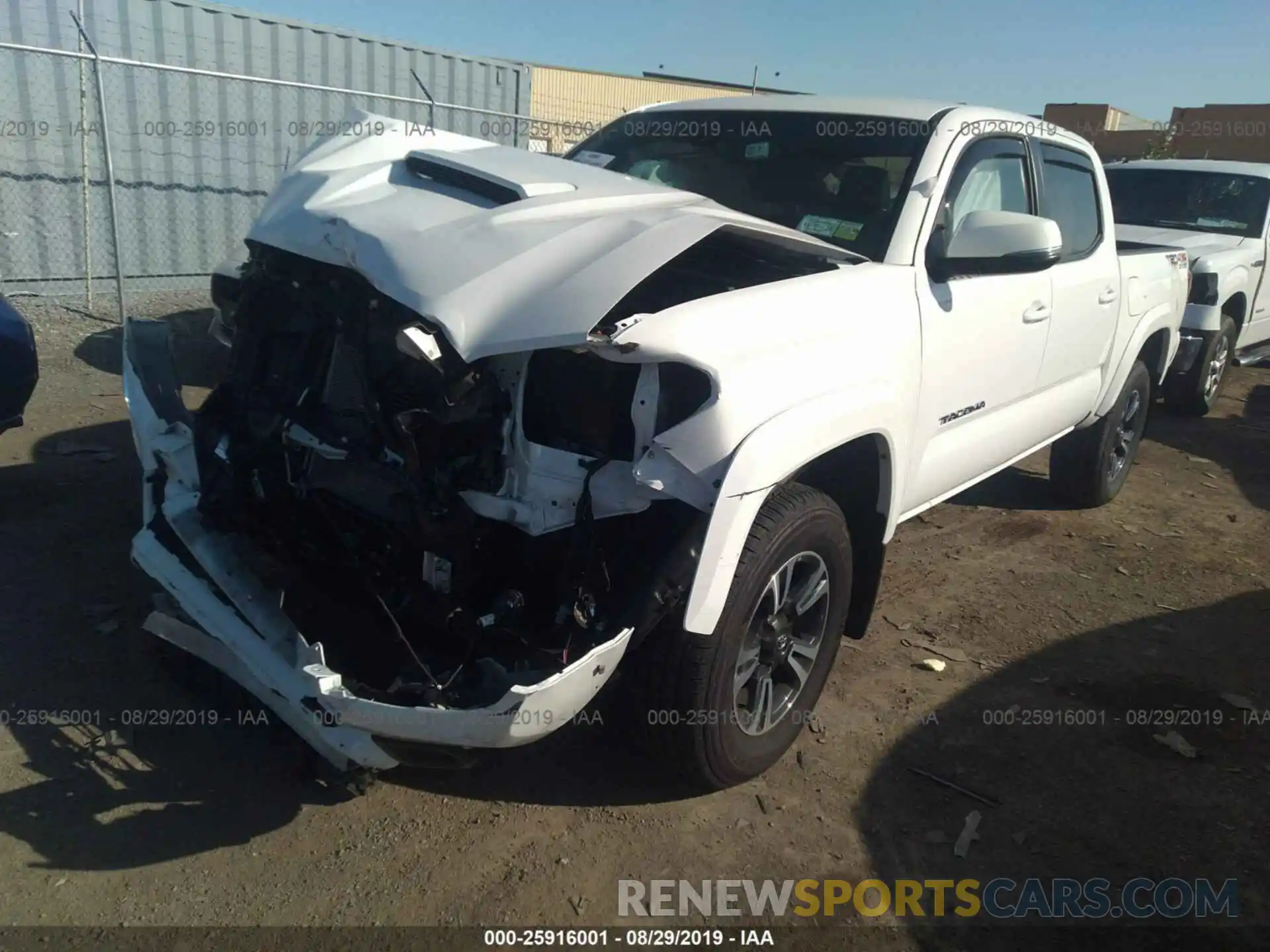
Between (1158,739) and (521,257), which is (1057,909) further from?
(521,257)

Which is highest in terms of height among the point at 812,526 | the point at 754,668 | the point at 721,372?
the point at 721,372

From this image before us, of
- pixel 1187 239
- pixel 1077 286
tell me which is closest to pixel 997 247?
pixel 1077 286

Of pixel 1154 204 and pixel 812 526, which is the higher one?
pixel 1154 204

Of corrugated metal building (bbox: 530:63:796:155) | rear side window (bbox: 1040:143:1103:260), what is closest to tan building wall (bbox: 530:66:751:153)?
corrugated metal building (bbox: 530:63:796:155)

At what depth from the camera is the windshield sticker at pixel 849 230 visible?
3383 mm

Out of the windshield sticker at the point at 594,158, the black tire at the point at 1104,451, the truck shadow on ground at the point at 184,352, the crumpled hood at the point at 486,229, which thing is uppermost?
the windshield sticker at the point at 594,158

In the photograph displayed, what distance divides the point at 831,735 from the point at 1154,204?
7.33 meters

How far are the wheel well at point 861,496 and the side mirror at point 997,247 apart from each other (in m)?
0.72

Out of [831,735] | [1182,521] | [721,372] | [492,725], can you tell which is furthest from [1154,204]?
[492,725]

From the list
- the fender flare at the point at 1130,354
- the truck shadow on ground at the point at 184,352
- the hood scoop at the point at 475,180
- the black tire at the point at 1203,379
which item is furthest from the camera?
the black tire at the point at 1203,379

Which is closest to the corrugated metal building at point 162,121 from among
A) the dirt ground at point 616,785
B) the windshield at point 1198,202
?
the dirt ground at point 616,785

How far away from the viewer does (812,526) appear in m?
2.80

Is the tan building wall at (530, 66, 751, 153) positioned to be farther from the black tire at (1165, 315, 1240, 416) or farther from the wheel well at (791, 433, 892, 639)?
the wheel well at (791, 433, 892, 639)

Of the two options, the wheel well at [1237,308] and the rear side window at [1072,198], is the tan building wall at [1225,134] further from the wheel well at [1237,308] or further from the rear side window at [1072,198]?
the rear side window at [1072,198]
